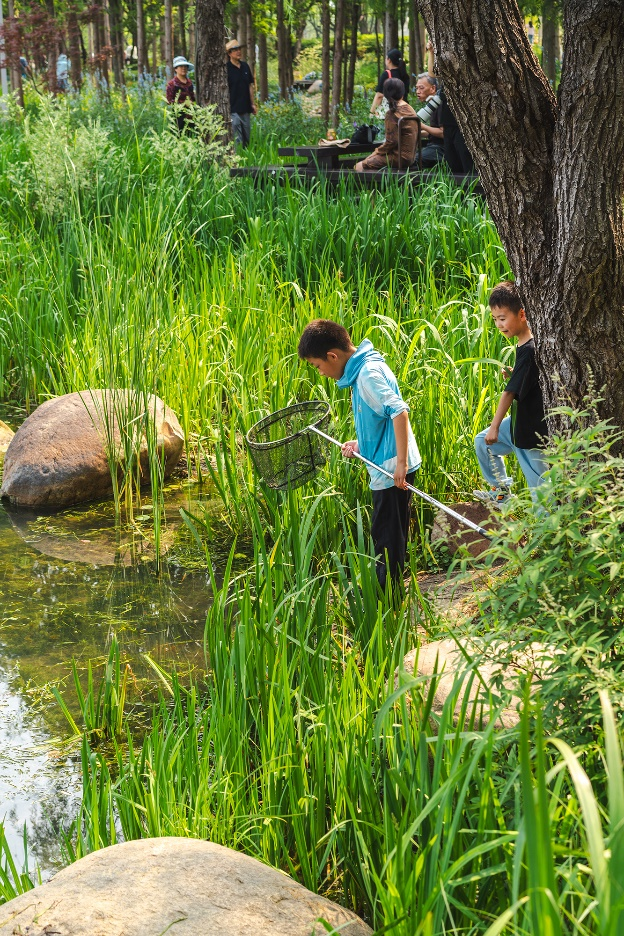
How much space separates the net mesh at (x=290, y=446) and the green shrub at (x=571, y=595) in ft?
4.84

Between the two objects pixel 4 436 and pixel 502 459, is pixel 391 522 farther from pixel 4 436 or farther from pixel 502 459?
pixel 4 436

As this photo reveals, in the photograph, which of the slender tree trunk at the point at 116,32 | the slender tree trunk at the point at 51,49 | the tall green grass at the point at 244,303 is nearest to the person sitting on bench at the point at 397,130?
the tall green grass at the point at 244,303

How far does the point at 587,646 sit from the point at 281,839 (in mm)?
Result: 942

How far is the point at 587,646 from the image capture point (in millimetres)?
1878

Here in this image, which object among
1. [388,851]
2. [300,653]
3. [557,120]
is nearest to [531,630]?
[388,851]

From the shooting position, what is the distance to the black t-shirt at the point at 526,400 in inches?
144

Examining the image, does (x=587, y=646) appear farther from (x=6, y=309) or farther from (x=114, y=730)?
(x=6, y=309)

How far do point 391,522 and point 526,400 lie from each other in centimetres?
70

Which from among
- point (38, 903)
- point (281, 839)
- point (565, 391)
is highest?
point (565, 391)

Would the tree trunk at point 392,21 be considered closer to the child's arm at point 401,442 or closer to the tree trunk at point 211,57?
the tree trunk at point 211,57

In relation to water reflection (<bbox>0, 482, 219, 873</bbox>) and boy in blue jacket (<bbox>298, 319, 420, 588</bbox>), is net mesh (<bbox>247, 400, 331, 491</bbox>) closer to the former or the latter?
boy in blue jacket (<bbox>298, 319, 420, 588</bbox>)

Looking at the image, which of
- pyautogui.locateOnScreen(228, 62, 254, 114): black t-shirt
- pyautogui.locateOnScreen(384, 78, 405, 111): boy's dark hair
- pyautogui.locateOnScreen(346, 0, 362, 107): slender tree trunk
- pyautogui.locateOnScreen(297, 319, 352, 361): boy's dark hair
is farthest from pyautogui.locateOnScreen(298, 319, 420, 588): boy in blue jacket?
pyautogui.locateOnScreen(346, 0, 362, 107): slender tree trunk

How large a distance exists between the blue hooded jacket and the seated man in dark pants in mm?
6509

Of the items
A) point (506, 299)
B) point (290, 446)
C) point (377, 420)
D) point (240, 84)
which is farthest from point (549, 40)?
point (290, 446)
